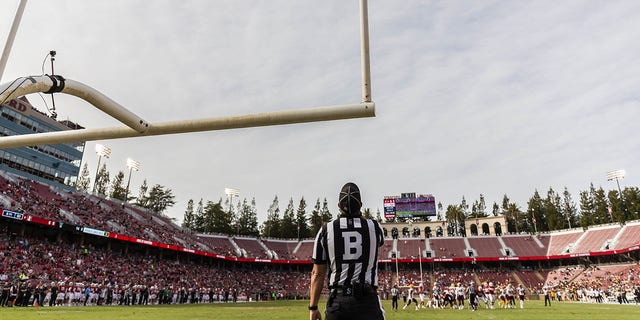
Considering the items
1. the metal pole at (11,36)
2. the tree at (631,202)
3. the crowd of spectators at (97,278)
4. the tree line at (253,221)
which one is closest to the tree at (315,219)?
the tree line at (253,221)

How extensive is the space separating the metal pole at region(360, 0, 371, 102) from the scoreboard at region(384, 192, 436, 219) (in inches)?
2503

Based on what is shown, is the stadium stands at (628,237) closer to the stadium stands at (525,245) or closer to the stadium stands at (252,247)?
the stadium stands at (525,245)

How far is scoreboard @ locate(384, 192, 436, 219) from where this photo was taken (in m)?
67.5

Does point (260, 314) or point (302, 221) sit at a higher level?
point (302, 221)

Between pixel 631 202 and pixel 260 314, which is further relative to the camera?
pixel 631 202

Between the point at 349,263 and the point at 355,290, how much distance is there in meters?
0.28

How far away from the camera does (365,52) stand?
19.0 feet

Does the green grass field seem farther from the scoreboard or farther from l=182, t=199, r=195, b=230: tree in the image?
l=182, t=199, r=195, b=230: tree

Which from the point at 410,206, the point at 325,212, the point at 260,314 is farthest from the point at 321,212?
the point at 260,314

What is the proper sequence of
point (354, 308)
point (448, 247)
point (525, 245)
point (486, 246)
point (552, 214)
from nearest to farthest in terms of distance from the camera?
point (354, 308) < point (525, 245) < point (486, 246) < point (448, 247) < point (552, 214)

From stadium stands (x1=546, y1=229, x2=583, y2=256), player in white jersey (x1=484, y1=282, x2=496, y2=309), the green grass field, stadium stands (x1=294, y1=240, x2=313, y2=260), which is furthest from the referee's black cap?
stadium stands (x1=546, y1=229, x2=583, y2=256)

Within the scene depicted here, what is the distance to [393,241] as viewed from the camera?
2948 inches

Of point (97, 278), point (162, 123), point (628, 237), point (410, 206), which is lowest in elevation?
point (97, 278)

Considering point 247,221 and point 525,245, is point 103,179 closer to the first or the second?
point 247,221
